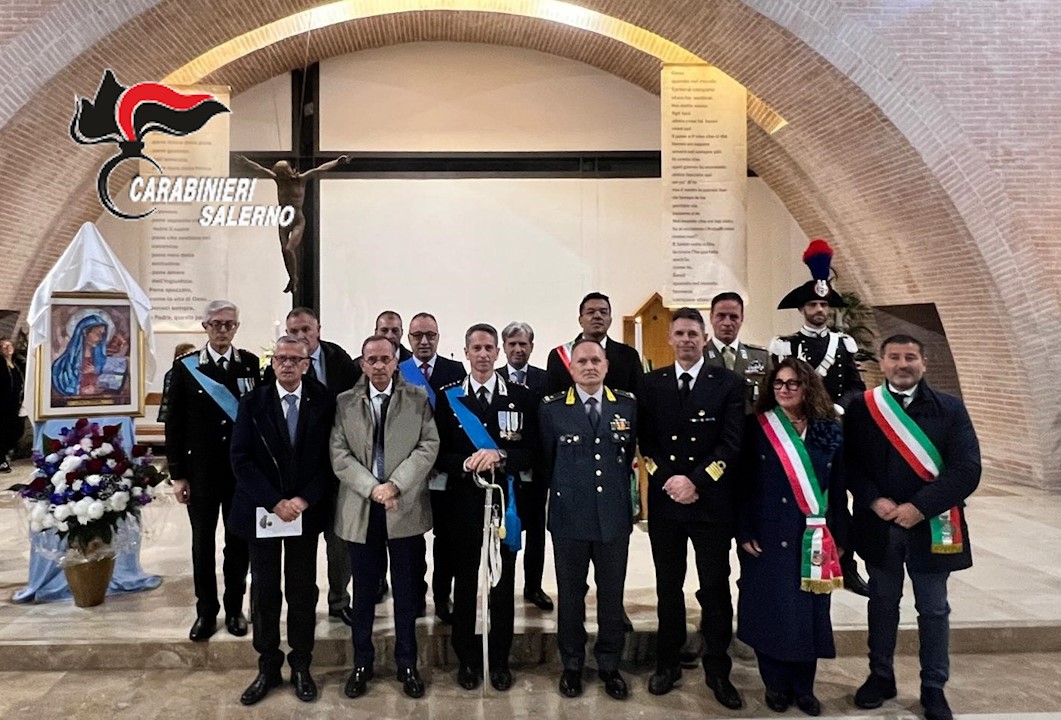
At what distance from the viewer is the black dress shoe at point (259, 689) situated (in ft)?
11.8

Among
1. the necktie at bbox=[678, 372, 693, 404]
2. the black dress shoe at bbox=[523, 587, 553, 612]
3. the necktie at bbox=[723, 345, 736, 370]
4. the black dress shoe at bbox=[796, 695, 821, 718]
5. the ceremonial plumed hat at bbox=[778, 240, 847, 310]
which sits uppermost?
the ceremonial plumed hat at bbox=[778, 240, 847, 310]

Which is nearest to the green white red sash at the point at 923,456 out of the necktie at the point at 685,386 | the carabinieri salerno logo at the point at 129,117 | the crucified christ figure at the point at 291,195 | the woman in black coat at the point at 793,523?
the woman in black coat at the point at 793,523

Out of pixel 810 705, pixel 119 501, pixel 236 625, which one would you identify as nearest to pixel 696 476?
pixel 810 705

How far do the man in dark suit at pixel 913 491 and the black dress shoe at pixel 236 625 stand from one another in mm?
2985

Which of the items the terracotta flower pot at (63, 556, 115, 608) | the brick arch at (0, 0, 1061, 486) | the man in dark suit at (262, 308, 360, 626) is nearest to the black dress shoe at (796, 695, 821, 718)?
the man in dark suit at (262, 308, 360, 626)

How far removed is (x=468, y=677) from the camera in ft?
12.4

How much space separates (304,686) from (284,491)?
883mm

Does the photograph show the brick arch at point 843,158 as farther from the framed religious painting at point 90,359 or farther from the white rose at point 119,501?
the white rose at point 119,501

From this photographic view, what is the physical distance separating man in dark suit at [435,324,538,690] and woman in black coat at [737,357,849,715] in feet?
3.32

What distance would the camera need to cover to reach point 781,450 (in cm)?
336

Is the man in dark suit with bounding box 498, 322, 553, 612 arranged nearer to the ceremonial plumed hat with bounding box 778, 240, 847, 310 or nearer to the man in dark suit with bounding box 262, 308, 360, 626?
the man in dark suit with bounding box 262, 308, 360, 626

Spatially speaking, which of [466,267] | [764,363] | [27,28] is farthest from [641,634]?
[466,267]

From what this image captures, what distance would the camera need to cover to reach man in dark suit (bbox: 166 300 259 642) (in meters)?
4.04

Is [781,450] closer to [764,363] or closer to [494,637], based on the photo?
[764,363]
